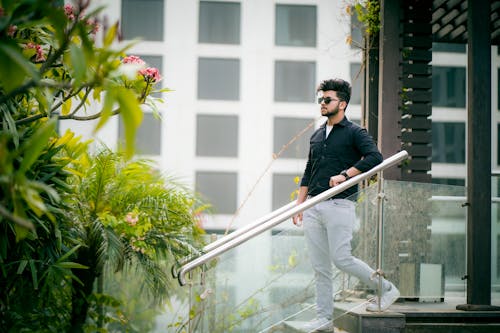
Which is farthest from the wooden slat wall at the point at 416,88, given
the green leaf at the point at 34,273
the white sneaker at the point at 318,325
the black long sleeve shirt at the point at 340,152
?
the green leaf at the point at 34,273

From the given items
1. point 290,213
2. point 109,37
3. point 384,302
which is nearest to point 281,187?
point 384,302

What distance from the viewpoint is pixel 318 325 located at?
14.3 ft

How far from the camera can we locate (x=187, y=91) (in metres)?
23.6

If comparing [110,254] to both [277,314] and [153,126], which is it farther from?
[153,126]

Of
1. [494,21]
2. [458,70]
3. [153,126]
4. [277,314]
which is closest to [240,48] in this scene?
[153,126]

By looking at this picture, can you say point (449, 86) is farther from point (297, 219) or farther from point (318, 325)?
point (318, 325)

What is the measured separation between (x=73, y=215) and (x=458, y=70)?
21.6 metres

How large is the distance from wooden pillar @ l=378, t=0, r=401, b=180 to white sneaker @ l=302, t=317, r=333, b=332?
193 centimetres

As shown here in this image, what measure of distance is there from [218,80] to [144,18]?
3294 millimetres

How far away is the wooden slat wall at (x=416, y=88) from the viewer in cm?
600

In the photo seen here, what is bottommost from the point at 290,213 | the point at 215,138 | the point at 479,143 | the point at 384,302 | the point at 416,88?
the point at 384,302

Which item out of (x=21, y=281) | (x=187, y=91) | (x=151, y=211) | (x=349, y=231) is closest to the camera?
(x=349, y=231)

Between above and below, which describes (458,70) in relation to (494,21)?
above

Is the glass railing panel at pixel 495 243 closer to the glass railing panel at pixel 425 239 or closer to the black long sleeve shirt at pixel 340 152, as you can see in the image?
the glass railing panel at pixel 425 239
